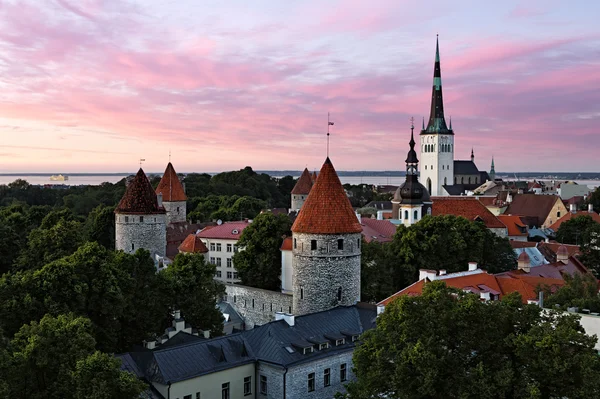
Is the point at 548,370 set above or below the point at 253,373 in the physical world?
above

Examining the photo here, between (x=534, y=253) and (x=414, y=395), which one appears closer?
(x=414, y=395)

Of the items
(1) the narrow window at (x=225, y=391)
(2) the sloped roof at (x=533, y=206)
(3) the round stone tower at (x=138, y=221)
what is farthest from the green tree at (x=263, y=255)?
(2) the sloped roof at (x=533, y=206)

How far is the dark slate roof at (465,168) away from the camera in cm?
12381

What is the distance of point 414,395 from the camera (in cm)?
1750

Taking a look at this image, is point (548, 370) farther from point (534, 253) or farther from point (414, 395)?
point (534, 253)

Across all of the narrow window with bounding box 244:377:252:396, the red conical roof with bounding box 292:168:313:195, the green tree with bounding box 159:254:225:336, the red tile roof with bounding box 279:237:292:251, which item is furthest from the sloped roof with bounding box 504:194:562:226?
the narrow window with bounding box 244:377:252:396

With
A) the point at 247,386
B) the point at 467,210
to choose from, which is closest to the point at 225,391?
the point at 247,386

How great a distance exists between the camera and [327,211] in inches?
1236

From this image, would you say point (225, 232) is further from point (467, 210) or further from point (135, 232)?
point (467, 210)

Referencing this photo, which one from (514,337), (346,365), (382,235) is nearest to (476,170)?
(382,235)

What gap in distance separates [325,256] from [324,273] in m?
0.81

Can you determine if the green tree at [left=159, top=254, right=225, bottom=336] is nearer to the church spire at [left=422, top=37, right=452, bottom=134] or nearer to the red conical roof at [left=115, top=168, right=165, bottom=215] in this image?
the red conical roof at [left=115, top=168, right=165, bottom=215]

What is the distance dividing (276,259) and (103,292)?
1780 centimetres

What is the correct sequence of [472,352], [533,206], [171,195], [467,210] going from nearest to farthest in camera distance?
[472,352]
[171,195]
[467,210]
[533,206]
